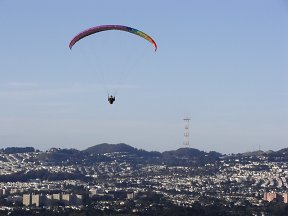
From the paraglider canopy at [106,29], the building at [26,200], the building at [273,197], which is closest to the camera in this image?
the paraglider canopy at [106,29]

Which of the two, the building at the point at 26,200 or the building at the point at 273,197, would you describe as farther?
the building at the point at 273,197

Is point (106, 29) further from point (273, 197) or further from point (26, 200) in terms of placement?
point (273, 197)

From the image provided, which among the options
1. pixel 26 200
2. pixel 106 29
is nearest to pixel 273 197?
pixel 26 200

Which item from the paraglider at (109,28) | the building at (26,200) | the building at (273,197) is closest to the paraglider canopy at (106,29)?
the paraglider at (109,28)

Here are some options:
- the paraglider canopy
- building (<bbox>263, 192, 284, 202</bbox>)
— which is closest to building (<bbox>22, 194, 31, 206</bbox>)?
building (<bbox>263, 192, 284, 202</bbox>)

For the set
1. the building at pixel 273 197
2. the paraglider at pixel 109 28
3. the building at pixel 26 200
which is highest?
the paraglider at pixel 109 28

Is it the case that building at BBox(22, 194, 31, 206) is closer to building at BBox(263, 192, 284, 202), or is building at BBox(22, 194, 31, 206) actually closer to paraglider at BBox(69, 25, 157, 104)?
building at BBox(263, 192, 284, 202)

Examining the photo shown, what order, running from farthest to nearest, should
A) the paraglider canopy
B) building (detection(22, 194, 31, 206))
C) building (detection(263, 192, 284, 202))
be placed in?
building (detection(263, 192, 284, 202)) < building (detection(22, 194, 31, 206)) < the paraglider canopy

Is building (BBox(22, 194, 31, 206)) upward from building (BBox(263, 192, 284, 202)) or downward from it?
downward

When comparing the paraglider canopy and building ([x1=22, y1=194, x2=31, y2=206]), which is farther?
building ([x1=22, y1=194, x2=31, y2=206])

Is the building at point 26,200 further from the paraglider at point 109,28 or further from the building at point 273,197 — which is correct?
the paraglider at point 109,28

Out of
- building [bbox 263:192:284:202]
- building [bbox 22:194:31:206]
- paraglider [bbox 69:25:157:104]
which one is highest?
paraglider [bbox 69:25:157:104]
